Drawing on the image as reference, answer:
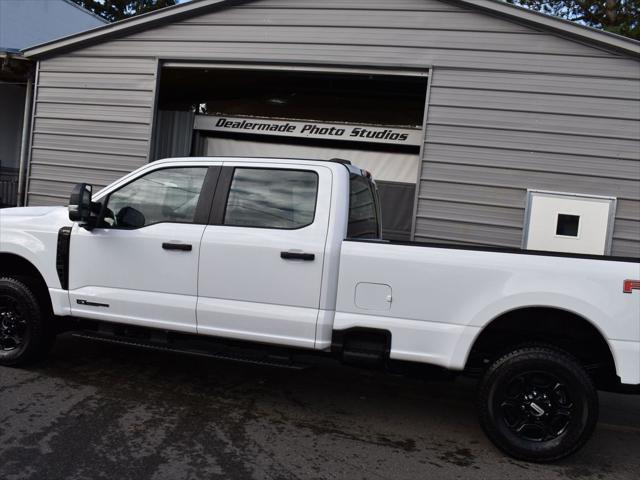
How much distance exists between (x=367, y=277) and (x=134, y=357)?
2.91 meters

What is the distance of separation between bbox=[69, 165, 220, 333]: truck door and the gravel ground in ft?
2.23

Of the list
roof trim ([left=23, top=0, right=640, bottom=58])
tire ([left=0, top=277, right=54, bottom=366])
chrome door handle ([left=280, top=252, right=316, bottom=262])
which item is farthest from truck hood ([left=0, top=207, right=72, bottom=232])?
roof trim ([left=23, top=0, right=640, bottom=58])

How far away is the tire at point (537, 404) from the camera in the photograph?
12.1 ft

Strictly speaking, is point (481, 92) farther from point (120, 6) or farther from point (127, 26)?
point (120, 6)

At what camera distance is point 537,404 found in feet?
12.4

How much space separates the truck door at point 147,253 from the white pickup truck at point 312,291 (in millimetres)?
11

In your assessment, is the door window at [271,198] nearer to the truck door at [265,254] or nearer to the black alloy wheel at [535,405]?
the truck door at [265,254]

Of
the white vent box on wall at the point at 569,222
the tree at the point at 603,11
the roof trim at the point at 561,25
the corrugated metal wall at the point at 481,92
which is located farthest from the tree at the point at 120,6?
the white vent box on wall at the point at 569,222

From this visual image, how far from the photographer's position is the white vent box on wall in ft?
23.5

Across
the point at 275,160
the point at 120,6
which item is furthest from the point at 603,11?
the point at 120,6

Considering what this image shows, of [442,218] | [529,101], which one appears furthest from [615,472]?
[529,101]

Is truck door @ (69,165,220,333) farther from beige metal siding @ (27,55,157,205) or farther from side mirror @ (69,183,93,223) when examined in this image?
beige metal siding @ (27,55,157,205)

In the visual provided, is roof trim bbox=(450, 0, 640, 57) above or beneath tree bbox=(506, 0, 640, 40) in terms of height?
beneath

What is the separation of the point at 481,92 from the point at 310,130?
424cm
